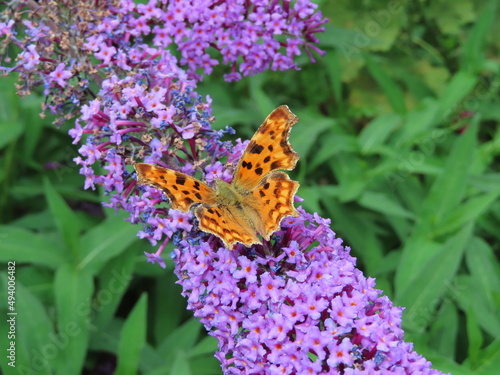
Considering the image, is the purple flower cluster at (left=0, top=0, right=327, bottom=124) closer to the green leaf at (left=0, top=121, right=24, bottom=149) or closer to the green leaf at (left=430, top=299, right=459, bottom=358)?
the green leaf at (left=0, top=121, right=24, bottom=149)

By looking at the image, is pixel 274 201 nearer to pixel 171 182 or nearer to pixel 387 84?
pixel 171 182

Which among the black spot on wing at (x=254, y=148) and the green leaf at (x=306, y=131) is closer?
the black spot on wing at (x=254, y=148)

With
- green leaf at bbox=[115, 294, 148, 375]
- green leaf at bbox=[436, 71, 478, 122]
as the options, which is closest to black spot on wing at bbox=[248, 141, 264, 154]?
green leaf at bbox=[115, 294, 148, 375]

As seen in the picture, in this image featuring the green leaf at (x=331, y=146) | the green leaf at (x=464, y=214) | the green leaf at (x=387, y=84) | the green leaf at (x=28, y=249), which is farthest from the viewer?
the green leaf at (x=387, y=84)

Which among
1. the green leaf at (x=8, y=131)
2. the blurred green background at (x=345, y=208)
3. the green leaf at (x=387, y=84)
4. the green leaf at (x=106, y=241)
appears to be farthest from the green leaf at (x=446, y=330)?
the green leaf at (x=8, y=131)

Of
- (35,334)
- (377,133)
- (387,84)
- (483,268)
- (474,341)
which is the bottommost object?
(474,341)

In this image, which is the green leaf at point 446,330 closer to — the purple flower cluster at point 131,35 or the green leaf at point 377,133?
the green leaf at point 377,133

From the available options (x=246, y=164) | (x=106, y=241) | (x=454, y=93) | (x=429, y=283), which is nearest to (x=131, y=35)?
(x=246, y=164)

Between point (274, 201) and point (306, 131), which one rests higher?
point (306, 131)
